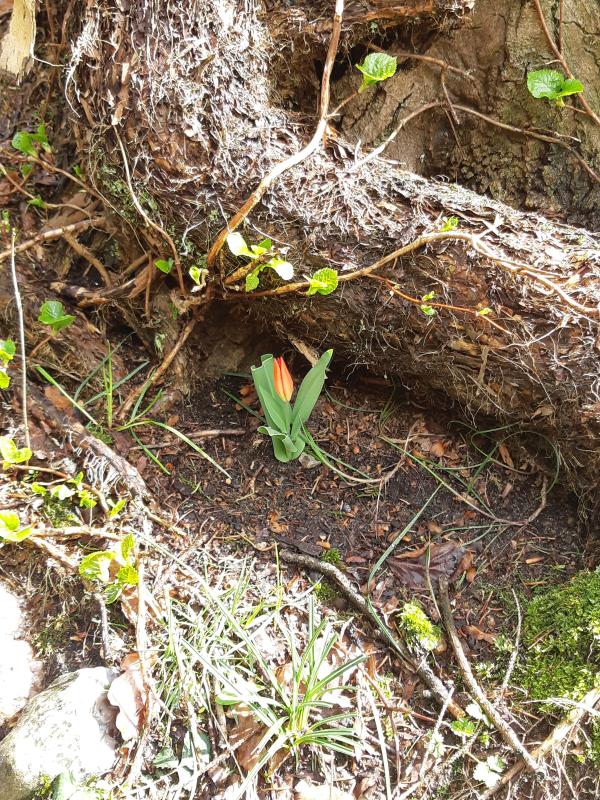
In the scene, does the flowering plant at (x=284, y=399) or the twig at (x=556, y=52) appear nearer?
the flowering plant at (x=284, y=399)

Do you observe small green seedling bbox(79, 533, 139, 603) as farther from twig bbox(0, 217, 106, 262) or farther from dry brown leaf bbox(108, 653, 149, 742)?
twig bbox(0, 217, 106, 262)

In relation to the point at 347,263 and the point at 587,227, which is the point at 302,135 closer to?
the point at 347,263

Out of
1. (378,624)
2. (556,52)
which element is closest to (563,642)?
(378,624)

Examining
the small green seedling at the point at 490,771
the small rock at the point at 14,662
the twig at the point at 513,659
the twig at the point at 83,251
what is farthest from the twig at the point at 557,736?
the twig at the point at 83,251

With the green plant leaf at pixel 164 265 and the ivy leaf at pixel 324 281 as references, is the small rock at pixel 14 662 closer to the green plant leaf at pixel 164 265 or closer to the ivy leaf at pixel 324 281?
the green plant leaf at pixel 164 265

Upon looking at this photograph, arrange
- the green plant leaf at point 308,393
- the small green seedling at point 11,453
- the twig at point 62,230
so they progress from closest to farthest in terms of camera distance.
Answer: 1. the small green seedling at point 11,453
2. the green plant leaf at point 308,393
3. the twig at point 62,230

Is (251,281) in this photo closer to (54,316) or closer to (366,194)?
(366,194)

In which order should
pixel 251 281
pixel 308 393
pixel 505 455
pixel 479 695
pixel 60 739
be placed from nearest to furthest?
1. pixel 60 739
2. pixel 479 695
3. pixel 251 281
4. pixel 308 393
5. pixel 505 455
